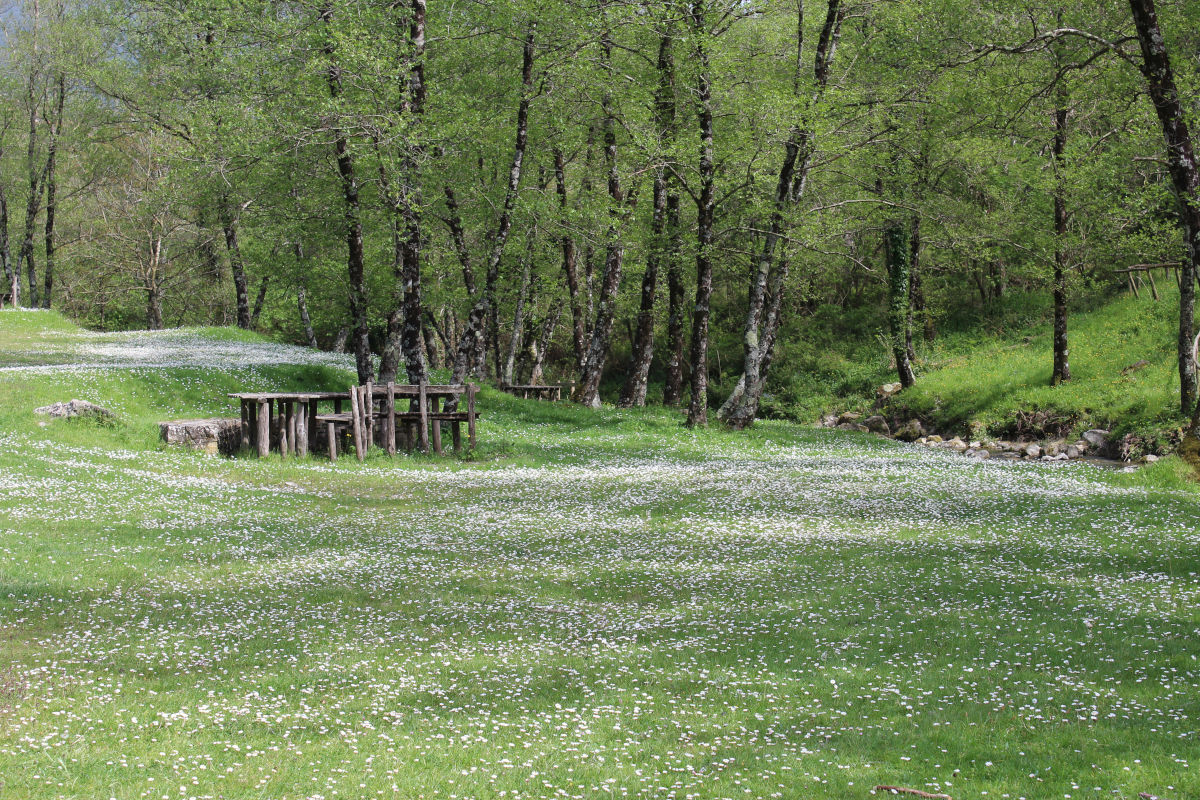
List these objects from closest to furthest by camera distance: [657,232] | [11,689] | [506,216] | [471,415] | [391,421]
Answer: [11,689] → [391,421] → [471,415] → [506,216] → [657,232]

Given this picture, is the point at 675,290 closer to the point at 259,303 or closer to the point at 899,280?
the point at 899,280

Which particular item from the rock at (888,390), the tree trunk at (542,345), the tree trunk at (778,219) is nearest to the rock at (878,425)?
the rock at (888,390)

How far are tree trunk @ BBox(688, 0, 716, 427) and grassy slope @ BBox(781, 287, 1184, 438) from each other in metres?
12.8

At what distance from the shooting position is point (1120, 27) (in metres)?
27.3

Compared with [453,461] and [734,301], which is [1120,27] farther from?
[734,301]

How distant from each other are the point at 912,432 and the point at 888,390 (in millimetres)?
6867

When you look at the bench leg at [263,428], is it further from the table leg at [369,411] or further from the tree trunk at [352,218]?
the tree trunk at [352,218]

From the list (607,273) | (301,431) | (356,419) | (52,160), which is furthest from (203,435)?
(52,160)

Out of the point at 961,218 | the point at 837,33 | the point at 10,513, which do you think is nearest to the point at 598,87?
the point at 837,33

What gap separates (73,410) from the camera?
85.3 feet

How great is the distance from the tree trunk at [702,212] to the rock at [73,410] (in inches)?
763

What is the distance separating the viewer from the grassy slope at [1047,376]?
32.1 m

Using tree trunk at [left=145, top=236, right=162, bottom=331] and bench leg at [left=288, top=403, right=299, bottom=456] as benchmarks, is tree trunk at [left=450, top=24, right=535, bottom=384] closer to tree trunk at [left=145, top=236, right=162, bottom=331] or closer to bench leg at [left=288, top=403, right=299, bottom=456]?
bench leg at [left=288, top=403, right=299, bottom=456]

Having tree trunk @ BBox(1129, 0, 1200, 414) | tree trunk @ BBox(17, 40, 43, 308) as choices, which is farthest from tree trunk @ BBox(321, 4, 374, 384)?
tree trunk @ BBox(17, 40, 43, 308)
